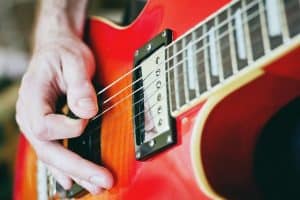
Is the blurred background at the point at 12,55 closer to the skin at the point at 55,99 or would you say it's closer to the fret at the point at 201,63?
the skin at the point at 55,99

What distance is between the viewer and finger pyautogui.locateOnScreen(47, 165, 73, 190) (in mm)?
912

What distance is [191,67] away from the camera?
2.19 feet

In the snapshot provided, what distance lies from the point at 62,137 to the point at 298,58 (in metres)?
→ 0.43

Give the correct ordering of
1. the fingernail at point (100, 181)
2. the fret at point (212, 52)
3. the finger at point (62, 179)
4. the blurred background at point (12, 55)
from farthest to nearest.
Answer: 1. the blurred background at point (12, 55)
2. the finger at point (62, 179)
3. the fingernail at point (100, 181)
4. the fret at point (212, 52)

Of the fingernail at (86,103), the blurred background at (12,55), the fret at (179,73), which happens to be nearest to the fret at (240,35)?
the fret at (179,73)

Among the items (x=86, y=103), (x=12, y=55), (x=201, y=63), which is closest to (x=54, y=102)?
(x=86, y=103)

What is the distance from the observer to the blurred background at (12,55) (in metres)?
2.10

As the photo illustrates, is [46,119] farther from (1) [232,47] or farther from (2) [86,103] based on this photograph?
(1) [232,47]

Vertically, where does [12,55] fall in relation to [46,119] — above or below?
above

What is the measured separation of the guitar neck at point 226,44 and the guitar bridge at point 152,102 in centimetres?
2

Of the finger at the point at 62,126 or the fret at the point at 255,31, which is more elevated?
the finger at the point at 62,126

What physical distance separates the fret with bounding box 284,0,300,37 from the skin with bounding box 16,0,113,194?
0.38 m

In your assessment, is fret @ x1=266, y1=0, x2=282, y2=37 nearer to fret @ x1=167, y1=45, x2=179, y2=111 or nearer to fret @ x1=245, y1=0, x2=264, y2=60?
fret @ x1=245, y1=0, x2=264, y2=60

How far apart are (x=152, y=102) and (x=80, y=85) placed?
17cm
